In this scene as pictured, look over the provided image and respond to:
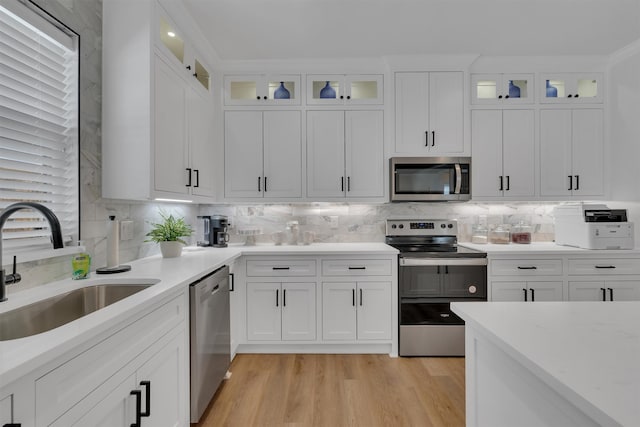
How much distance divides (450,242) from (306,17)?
2493mm

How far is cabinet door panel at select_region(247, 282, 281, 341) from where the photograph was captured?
271 cm

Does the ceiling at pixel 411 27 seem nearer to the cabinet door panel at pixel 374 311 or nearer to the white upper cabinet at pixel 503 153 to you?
the white upper cabinet at pixel 503 153

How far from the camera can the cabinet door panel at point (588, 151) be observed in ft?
9.87

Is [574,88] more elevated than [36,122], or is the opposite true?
[574,88]

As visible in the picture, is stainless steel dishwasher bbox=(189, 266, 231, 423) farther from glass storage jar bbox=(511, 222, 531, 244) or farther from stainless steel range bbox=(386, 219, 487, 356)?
glass storage jar bbox=(511, 222, 531, 244)

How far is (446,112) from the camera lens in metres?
2.97

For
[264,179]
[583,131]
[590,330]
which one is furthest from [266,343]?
[583,131]

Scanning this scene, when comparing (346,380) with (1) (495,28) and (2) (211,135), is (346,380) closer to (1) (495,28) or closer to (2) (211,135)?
(2) (211,135)

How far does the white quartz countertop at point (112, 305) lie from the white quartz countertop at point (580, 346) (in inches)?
45.9

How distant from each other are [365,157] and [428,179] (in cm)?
65

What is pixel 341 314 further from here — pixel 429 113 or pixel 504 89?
pixel 504 89

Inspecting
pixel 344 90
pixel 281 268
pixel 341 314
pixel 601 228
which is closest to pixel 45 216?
pixel 281 268

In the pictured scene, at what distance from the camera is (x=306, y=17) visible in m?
2.32

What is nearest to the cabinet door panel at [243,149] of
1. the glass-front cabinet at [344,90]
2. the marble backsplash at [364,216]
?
the marble backsplash at [364,216]
